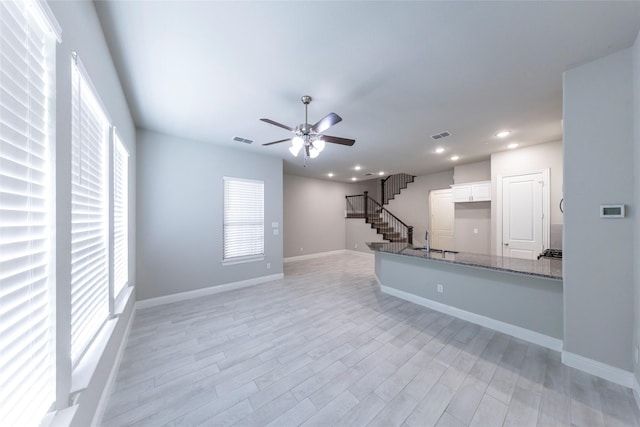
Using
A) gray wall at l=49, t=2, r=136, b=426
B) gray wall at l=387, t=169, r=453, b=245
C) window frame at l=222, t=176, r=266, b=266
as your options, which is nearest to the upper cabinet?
gray wall at l=387, t=169, r=453, b=245

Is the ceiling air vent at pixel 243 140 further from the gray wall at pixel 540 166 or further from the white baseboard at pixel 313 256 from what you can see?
the gray wall at pixel 540 166

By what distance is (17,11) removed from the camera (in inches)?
31.9

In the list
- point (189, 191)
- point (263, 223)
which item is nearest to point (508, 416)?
point (263, 223)

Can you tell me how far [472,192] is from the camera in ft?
17.6

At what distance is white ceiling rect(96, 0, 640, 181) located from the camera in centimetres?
161

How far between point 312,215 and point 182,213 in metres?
4.65

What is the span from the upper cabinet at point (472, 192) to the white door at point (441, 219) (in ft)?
5.10

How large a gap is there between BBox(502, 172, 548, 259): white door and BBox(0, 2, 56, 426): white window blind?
6.19 m

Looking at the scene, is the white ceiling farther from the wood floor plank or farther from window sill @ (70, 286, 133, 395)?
the wood floor plank

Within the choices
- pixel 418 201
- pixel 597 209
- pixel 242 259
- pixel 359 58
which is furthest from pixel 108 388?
pixel 418 201

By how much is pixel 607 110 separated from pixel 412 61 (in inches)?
72.5

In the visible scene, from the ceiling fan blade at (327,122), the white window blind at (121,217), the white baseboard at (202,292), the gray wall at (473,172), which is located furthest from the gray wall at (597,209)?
the white baseboard at (202,292)

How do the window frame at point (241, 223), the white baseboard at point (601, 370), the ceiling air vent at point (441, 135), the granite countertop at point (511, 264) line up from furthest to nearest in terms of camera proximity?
the window frame at point (241, 223) → the ceiling air vent at point (441, 135) → the granite countertop at point (511, 264) → the white baseboard at point (601, 370)

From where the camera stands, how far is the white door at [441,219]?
7.17 metres
